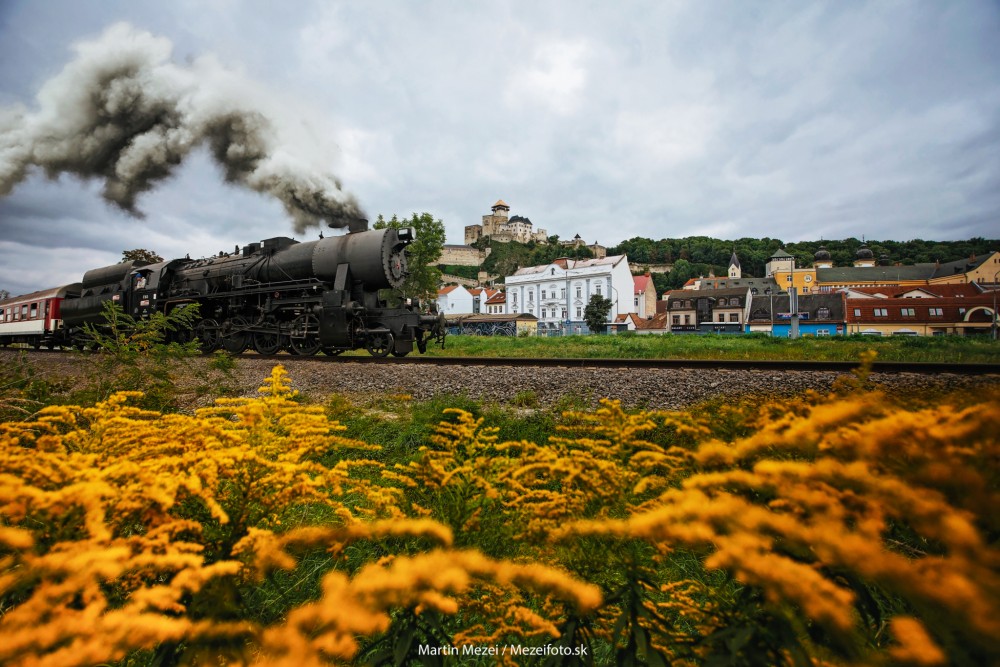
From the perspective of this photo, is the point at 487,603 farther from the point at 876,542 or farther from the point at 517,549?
the point at 876,542

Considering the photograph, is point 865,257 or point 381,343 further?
point 865,257

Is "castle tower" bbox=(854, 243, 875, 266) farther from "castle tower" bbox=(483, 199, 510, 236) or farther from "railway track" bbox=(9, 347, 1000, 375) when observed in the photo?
"railway track" bbox=(9, 347, 1000, 375)

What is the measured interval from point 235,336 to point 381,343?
5409 mm

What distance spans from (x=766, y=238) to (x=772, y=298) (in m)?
95.6

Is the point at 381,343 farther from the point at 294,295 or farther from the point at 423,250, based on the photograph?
the point at 423,250

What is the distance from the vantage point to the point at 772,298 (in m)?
58.9

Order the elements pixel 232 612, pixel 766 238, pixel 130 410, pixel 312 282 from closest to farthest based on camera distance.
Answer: pixel 232 612 < pixel 130 410 < pixel 312 282 < pixel 766 238

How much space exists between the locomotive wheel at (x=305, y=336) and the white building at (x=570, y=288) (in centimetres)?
5181

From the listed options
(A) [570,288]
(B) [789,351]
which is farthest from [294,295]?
(A) [570,288]

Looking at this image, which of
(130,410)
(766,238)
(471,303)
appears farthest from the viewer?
(766,238)

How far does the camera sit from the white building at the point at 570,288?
6378 centimetres

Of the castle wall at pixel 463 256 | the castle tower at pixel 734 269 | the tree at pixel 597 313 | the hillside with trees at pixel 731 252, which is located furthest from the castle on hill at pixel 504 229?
the tree at pixel 597 313

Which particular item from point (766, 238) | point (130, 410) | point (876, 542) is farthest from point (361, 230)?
point (766, 238)

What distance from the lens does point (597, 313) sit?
5700 cm
